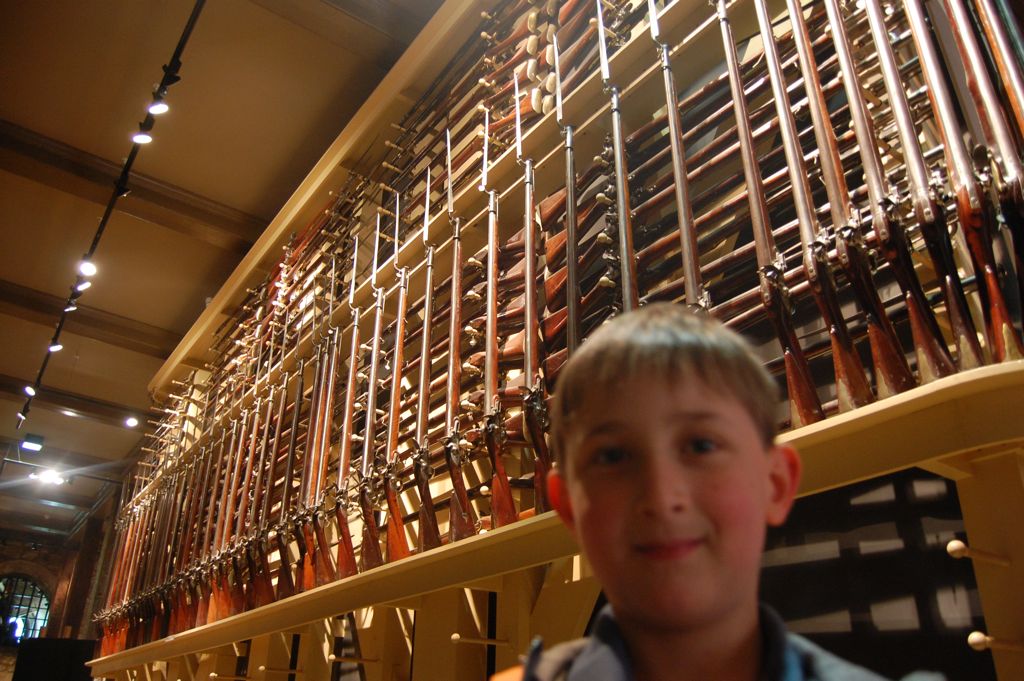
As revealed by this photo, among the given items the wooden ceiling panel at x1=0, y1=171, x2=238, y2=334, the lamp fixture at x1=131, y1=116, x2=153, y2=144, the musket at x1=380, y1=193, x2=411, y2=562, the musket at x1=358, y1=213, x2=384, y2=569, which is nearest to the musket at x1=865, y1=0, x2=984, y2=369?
the musket at x1=380, y1=193, x2=411, y2=562

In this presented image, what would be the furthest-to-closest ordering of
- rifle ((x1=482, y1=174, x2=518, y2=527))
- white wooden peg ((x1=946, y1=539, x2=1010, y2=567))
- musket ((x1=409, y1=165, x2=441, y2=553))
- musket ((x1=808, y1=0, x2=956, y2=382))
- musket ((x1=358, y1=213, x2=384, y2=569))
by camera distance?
musket ((x1=358, y1=213, x2=384, y2=569))
musket ((x1=409, y1=165, x2=441, y2=553))
rifle ((x1=482, y1=174, x2=518, y2=527))
musket ((x1=808, y1=0, x2=956, y2=382))
white wooden peg ((x1=946, y1=539, x2=1010, y2=567))

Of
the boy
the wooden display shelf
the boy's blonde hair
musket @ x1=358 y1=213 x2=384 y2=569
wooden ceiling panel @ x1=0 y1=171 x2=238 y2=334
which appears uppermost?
wooden ceiling panel @ x1=0 y1=171 x2=238 y2=334

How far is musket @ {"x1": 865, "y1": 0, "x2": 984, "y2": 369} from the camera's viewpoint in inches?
47.9

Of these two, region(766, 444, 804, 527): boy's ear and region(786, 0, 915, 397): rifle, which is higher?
region(786, 0, 915, 397): rifle

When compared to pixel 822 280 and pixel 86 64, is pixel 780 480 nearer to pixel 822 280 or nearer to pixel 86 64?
pixel 822 280

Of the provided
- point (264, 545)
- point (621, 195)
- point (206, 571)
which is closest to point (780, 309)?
point (621, 195)

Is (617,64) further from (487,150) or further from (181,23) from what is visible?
(181,23)

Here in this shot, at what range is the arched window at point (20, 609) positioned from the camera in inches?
695

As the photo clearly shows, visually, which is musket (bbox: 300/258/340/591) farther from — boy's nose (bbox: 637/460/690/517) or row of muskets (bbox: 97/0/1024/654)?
boy's nose (bbox: 637/460/690/517)

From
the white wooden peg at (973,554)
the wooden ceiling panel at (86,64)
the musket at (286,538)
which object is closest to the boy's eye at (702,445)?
the white wooden peg at (973,554)

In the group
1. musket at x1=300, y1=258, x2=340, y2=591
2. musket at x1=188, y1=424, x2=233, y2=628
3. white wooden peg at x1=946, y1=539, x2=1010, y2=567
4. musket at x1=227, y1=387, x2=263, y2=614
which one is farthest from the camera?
musket at x1=188, y1=424, x2=233, y2=628

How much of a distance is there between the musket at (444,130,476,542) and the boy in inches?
59.9

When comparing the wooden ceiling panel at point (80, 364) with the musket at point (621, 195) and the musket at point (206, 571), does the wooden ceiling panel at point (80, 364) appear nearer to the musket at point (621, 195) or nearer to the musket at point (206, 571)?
the musket at point (206, 571)

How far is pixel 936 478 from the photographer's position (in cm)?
159
